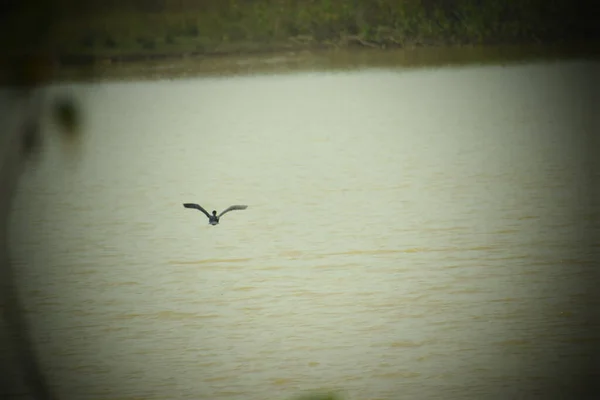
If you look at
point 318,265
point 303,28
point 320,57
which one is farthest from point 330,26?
point 318,265

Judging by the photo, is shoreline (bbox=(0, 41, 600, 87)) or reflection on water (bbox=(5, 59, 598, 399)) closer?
reflection on water (bbox=(5, 59, 598, 399))

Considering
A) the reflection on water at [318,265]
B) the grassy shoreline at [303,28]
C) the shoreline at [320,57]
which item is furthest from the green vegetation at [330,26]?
the reflection on water at [318,265]

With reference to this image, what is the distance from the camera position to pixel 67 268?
379 cm

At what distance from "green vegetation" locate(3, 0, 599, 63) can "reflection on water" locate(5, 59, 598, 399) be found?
1101 mm

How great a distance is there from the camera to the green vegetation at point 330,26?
17.2 ft

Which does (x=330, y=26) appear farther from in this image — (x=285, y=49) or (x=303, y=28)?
(x=285, y=49)

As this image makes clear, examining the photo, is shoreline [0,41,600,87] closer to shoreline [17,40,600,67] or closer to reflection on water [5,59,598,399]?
shoreline [17,40,600,67]

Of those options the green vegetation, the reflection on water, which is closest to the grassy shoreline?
the green vegetation

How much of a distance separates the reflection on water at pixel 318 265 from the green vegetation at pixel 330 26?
43.4 inches

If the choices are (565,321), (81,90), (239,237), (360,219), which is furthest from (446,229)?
(81,90)

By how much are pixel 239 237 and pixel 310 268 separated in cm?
80

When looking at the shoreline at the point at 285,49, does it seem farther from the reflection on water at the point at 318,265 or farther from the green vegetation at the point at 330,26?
the reflection on water at the point at 318,265

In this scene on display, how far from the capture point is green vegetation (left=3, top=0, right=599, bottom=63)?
207 inches

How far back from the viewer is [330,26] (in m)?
7.59
